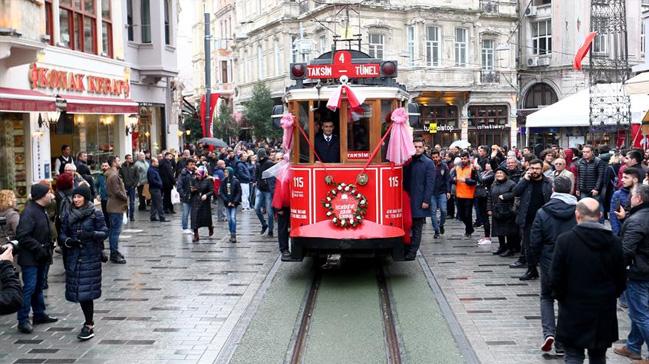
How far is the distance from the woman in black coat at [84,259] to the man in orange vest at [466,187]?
9357mm

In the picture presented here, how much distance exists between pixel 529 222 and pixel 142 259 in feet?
22.7

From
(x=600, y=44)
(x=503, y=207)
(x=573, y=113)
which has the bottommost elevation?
(x=503, y=207)

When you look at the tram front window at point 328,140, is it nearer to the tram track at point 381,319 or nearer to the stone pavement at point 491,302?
the tram track at point 381,319

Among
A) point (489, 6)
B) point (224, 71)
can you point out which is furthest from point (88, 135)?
point (224, 71)

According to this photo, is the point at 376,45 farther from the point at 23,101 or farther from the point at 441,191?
the point at 23,101

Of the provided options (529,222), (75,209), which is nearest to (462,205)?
(529,222)

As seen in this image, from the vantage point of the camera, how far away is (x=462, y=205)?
16812 millimetres

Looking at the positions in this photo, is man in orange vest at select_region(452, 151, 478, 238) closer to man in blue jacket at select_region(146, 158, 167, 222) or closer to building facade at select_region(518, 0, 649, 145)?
man in blue jacket at select_region(146, 158, 167, 222)

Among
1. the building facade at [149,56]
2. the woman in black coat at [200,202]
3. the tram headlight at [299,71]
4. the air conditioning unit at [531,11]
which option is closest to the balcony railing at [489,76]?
the air conditioning unit at [531,11]

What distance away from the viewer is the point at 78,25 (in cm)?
2189

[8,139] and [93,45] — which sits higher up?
[93,45]

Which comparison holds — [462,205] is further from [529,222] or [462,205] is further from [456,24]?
[456,24]

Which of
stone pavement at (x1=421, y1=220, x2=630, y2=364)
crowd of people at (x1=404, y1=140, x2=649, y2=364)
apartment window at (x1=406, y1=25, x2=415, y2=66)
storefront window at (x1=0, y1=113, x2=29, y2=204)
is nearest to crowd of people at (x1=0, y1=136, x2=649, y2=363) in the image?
crowd of people at (x1=404, y1=140, x2=649, y2=364)

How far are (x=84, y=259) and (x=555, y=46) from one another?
41.1 metres
